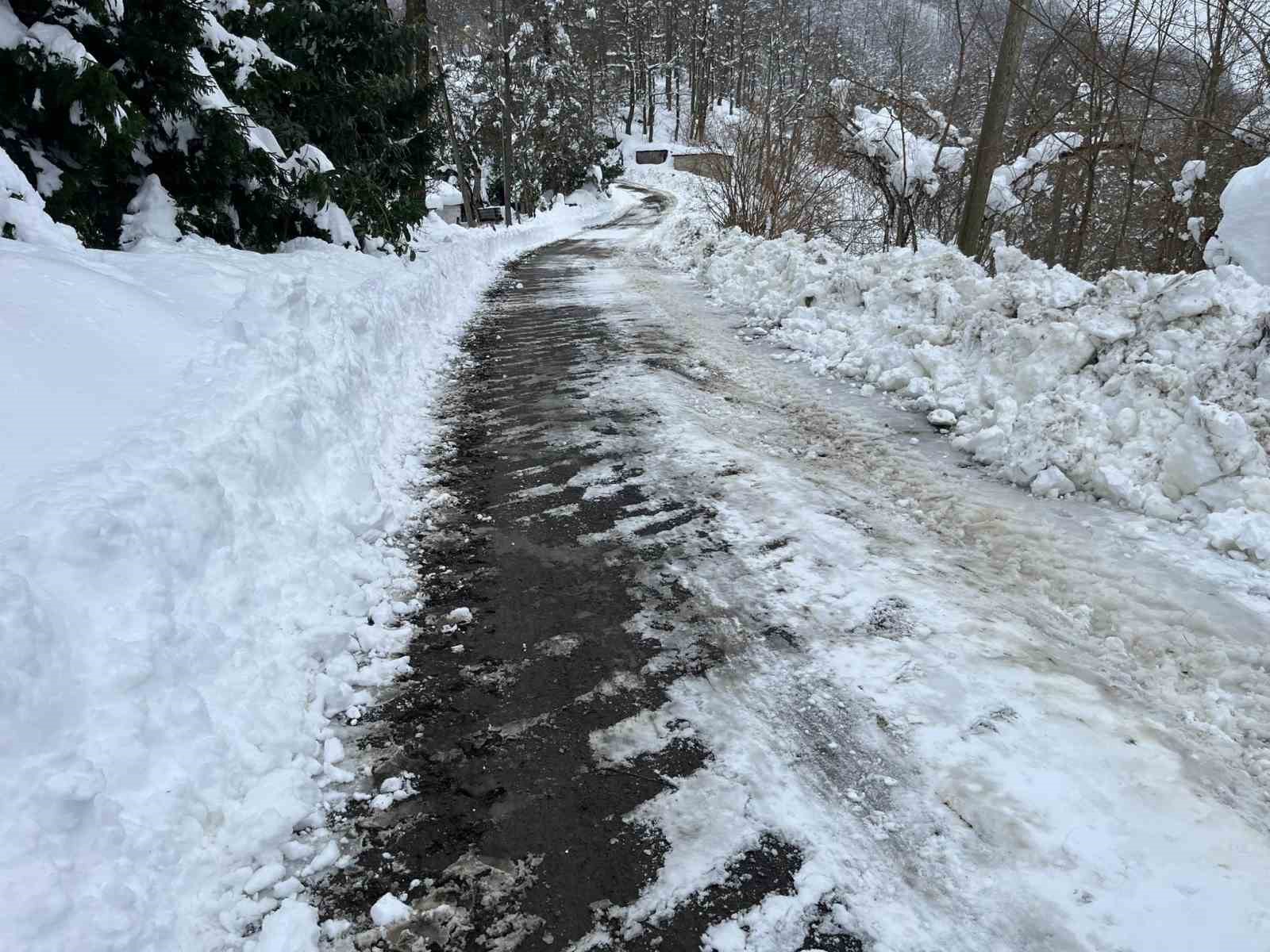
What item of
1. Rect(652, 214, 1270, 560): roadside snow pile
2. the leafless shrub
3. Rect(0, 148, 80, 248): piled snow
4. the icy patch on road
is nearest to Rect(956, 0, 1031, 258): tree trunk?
Rect(652, 214, 1270, 560): roadside snow pile

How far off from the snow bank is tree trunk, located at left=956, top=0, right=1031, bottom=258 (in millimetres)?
9027

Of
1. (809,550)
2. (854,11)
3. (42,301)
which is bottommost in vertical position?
(809,550)

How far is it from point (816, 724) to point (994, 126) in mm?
10168

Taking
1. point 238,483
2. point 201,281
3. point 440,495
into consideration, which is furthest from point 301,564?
point 201,281

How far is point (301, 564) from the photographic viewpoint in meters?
3.50

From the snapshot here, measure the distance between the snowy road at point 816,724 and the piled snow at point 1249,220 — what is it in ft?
10.8

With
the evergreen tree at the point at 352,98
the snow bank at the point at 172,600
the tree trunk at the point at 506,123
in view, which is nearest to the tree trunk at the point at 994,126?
the evergreen tree at the point at 352,98

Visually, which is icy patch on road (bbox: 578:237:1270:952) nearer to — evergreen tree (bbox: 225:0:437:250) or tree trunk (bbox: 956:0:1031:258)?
tree trunk (bbox: 956:0:1031:258)

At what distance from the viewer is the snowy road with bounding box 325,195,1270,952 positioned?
6.88 ft

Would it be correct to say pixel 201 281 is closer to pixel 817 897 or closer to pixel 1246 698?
pixel 817 897

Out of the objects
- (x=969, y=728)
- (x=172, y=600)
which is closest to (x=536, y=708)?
(x=172, y=600)

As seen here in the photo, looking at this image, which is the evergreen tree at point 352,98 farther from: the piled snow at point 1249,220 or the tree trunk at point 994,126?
the piled snow at point 1249,220

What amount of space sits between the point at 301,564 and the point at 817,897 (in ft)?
8.77

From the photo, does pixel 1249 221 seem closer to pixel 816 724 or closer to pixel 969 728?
pixel 969 728
